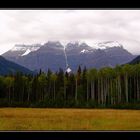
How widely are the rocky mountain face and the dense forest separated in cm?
10

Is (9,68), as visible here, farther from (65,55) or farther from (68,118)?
(68,118)

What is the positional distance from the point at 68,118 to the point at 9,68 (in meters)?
0.89

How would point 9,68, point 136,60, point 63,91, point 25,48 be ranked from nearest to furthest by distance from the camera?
point 25,48
point 9,68
point 63,91
point 136,60

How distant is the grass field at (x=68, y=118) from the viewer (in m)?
3.12

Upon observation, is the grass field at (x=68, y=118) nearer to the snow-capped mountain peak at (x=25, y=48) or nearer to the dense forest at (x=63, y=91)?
the dense forest at (x=63, y=91)

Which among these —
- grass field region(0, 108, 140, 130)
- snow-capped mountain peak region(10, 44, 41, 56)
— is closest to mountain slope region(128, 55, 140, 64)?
grass field region(0, 108, 140, 130)

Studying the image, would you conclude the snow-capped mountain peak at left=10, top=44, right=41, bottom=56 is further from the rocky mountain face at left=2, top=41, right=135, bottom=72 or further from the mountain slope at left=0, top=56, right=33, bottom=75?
the mountain slope at left=0, top=56, right=33, bottom=75

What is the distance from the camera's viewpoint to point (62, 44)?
336cm

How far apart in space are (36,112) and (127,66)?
148 centimetres

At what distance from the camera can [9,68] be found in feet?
11.2

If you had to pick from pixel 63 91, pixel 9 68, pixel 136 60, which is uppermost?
pixel 136 60

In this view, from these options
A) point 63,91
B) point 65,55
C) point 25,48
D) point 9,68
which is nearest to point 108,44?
point 65,55
